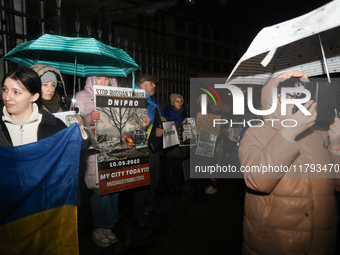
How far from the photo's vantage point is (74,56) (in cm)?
261

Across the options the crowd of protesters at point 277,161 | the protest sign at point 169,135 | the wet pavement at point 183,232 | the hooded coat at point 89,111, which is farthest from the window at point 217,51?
the crowd of protesters at point 277,161

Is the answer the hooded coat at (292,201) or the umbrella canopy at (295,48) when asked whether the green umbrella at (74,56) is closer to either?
the umbrella canopy at (295,48)

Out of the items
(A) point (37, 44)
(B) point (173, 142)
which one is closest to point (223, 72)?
(B) point (173, 142)

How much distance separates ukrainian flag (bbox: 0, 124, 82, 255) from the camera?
56.6 inches

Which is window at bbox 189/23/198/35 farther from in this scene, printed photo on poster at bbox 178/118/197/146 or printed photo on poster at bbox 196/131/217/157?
printed photo on poster at bbox 196/131/217/157

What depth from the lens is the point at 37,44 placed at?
1831 millimetres

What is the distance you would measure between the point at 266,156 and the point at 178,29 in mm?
25468

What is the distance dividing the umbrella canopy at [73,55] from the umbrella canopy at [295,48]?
4.10 feet

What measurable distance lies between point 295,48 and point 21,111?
228cm

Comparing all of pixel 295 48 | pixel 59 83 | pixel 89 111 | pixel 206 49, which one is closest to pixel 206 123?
pixel 89 111

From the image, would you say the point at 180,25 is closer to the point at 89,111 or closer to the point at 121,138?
the point at 89,111

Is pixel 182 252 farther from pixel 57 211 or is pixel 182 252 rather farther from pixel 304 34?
pixel 304 34

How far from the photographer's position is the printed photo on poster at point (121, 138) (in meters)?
2.48

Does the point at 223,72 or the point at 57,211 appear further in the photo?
the point at 223,72
